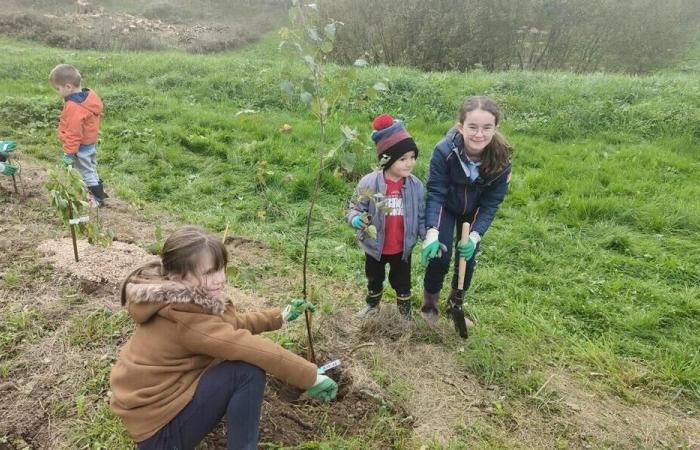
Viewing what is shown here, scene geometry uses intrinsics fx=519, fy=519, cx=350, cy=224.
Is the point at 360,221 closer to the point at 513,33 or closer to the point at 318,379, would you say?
the point at 318,379

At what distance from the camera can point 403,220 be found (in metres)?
3.06

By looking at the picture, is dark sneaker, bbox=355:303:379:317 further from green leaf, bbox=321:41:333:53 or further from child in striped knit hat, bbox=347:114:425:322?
green leaf, bbox=321:41:333:53

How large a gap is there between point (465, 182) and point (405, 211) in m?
0.39

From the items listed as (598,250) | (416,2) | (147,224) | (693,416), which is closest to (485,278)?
(598,250)

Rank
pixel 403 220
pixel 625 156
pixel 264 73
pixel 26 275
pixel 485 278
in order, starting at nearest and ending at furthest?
pixel 403 220, pixel 26 275, pixel 485 278, pixel 625 156, pixel 264 73

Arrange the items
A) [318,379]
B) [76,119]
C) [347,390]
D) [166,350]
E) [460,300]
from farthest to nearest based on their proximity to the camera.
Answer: [76,119], [460,300], [347,390], [318,379], [166,350]

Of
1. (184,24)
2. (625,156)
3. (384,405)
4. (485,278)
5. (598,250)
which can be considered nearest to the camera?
(384,405)

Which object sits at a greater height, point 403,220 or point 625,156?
point 403,220

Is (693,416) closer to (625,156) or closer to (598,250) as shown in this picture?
(598,250)

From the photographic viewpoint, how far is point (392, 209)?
2.79m

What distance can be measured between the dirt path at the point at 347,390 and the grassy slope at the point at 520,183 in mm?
193

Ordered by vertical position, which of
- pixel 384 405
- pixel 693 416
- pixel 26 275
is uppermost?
pixel 26 275

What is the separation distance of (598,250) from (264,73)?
6775 millimetres

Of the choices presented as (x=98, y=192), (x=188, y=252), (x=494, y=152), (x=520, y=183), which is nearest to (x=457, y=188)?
(x=494, y=152)
